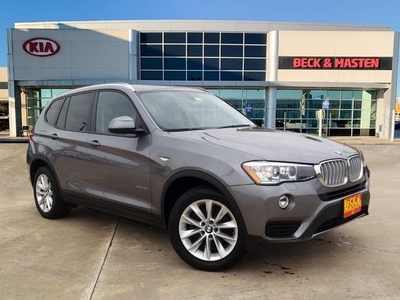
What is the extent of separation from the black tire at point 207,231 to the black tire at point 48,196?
2365mm

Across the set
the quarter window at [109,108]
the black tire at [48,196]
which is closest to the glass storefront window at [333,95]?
the black tire at [48,196]

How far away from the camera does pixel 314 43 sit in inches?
1097

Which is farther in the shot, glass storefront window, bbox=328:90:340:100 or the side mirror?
glass storefront window, bbox=328:90:340:100

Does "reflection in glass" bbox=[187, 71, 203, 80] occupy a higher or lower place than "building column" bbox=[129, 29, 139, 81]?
lower

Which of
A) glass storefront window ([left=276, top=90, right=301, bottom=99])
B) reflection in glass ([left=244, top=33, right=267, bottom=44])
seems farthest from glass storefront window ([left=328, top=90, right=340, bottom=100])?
reflection in glass ([left=244, top=33, right=267, bottom=44])

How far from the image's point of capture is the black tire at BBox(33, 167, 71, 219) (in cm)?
548

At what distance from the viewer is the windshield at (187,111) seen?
4262 millimetres

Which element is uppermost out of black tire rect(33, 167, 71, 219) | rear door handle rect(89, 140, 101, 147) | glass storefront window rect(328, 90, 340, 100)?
glass storefront window rect(328, 90, 340, 100)

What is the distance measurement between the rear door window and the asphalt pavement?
1342 millimetres

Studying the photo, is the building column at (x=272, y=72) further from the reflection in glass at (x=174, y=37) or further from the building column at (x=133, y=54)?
the building column at (x=133, y=54)

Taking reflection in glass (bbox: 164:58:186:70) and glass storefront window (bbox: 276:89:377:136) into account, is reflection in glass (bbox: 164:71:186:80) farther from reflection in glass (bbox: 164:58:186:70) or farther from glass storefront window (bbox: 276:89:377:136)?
glass storefront window (bbox: 276:89:377:136)

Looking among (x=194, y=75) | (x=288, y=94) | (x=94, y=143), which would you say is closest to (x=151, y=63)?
(x=194, y=75)

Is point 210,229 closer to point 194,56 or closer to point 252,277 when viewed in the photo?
point 252,277

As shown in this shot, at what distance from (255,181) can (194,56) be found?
26.1m
